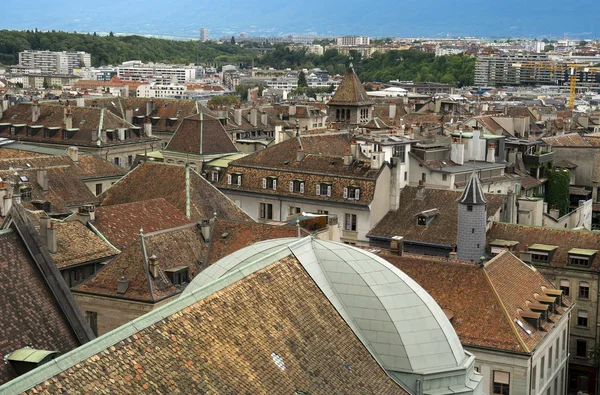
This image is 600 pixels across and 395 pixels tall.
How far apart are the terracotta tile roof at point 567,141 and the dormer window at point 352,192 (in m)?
44.0

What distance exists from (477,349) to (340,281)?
19.3 meters

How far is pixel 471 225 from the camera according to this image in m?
66.5

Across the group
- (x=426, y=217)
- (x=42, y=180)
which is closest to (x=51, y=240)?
(x=42, y=180)

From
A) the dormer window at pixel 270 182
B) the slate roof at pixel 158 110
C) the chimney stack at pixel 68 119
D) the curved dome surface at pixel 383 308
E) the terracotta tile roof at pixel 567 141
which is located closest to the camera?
the curved dome surface at pixel 383 308

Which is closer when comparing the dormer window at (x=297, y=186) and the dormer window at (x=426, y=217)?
the dormer window at (x=426, y=217)

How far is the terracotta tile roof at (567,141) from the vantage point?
119m

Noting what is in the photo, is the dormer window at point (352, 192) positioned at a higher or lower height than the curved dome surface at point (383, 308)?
lower

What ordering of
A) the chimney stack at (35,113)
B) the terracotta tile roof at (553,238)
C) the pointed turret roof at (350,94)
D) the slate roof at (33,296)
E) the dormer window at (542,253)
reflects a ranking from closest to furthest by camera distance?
the slate roof at (33,296), the dormer window at (542,253), the terracotta tile roof at (553,238), the chimney stack at (35,113), the pointed turret roof at (350,94)

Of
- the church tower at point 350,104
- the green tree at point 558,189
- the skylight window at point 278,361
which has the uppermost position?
the church tower at point 350,104

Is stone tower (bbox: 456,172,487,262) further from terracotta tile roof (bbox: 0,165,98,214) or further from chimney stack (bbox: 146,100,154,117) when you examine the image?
chimney stack (bbox: 146,100,154,117)

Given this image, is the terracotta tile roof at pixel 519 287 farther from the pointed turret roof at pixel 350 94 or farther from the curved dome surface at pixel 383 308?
the pointed turret roof at pixel 350 94

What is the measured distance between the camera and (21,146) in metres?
107

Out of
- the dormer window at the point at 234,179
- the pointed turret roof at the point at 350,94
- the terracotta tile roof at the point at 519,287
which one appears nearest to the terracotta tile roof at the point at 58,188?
the dormer window at the point at 234,179

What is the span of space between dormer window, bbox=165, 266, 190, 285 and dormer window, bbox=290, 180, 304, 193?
28.5m
